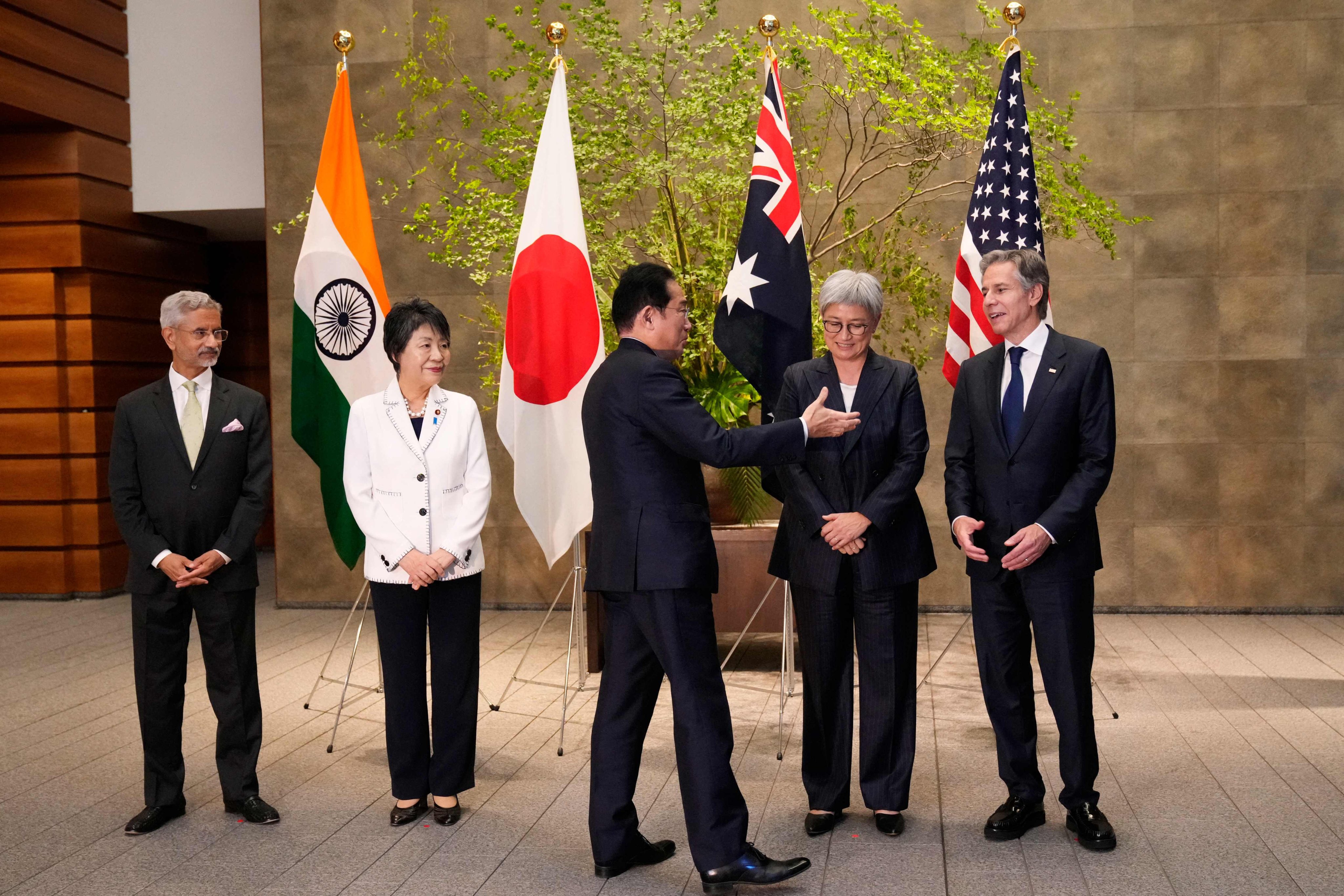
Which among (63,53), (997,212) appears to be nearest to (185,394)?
(997,212)

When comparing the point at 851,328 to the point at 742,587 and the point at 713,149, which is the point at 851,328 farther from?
the point at 742,587

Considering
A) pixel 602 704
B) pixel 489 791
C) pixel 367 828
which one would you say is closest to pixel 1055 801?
pixel 602 704

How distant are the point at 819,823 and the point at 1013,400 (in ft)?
4.48

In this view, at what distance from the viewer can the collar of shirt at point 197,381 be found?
3.52 metres

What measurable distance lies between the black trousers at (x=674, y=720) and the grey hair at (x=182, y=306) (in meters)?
1.58

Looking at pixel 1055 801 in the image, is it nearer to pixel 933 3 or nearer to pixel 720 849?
pixel 720 849

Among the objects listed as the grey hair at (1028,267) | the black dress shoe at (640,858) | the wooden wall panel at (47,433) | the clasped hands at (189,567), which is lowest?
the black dress shoe at (640,858)

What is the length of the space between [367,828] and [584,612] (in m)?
2.22

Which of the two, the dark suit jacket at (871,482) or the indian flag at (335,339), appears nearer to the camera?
the dark suit jacket at (871,482)

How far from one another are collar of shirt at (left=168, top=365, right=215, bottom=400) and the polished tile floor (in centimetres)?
134

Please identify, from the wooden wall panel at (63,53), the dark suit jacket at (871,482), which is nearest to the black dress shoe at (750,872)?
the dark suit jacket at (871,482)

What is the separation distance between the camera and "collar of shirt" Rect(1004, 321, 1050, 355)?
10.8 ft

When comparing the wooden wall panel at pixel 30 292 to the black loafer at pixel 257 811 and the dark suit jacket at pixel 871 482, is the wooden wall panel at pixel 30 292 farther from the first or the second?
the dark suit jacket at pixel 871 482

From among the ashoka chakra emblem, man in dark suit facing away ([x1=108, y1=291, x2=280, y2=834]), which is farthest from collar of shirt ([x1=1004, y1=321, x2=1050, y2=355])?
the ashoka chakra emblem
